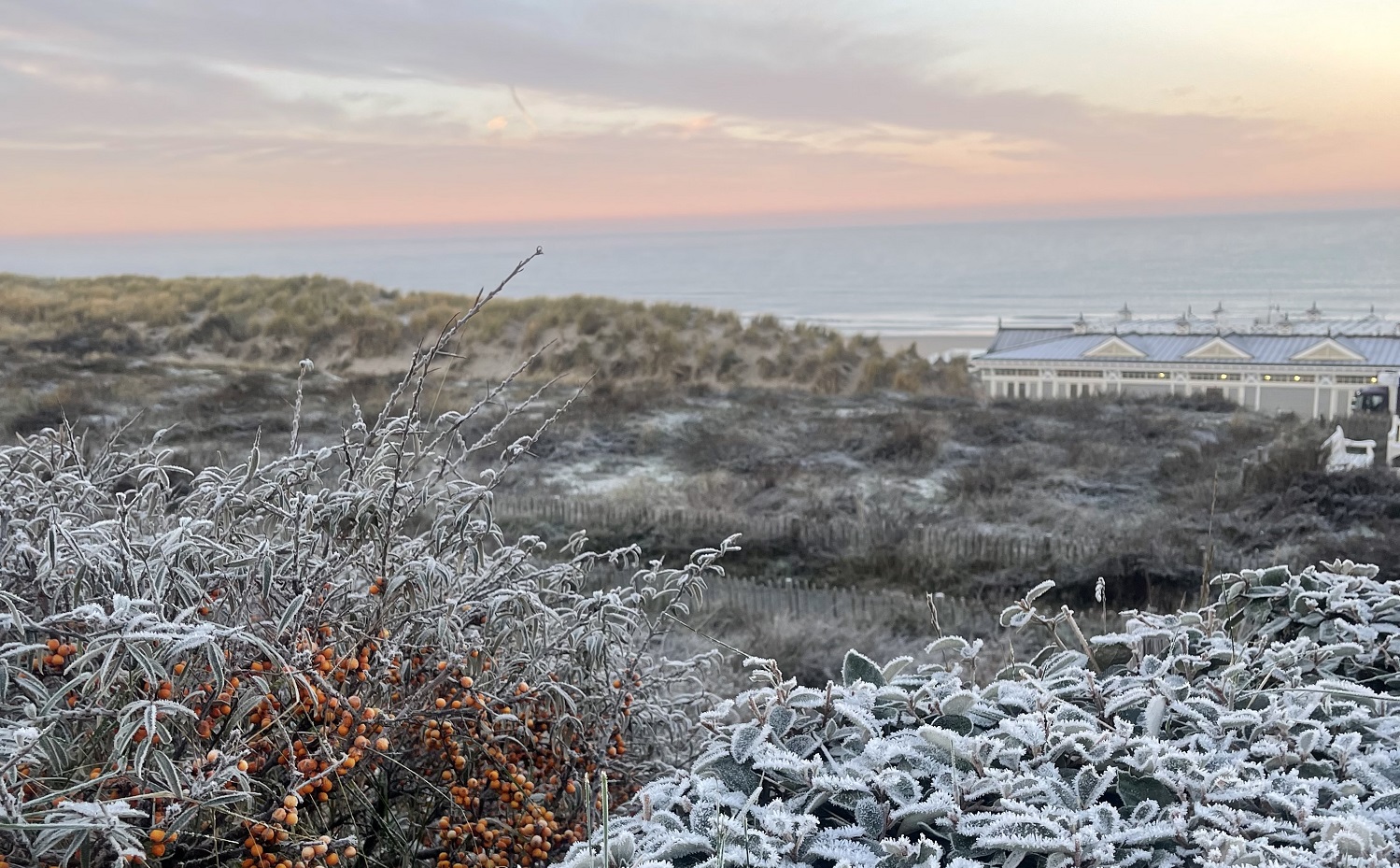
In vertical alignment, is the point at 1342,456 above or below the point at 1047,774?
below

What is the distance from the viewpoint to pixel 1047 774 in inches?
65.3

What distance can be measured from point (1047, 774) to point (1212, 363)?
2776 centimetres

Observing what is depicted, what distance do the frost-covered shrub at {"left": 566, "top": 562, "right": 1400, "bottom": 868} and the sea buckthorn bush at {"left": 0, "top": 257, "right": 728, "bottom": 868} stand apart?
0.94 feet

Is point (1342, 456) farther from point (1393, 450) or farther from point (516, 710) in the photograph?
point (516, 710)

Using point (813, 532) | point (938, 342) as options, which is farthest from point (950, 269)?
point (813, 532)

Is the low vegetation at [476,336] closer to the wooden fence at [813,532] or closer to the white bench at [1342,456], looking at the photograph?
the white bench at [1342,456]

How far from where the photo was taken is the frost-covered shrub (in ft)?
4.85

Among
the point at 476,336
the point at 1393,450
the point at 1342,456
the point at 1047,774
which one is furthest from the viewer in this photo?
the point at 476,336

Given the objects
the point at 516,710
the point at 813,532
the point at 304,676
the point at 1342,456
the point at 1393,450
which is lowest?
the point at 813,532

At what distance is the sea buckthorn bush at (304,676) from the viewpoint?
1602 mm

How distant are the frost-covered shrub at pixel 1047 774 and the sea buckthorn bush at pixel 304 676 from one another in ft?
0.94

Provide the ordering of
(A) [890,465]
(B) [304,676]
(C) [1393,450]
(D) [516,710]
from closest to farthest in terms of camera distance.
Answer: (B) [304,676] → (D) [516,710] → (C) [1393,450] → (A) [890,465]

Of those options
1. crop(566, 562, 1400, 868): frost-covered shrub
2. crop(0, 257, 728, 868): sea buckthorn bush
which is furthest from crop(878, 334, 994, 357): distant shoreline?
crop(566, 562, 1400, 868): frost-covered shrub

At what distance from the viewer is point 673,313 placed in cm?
3067
